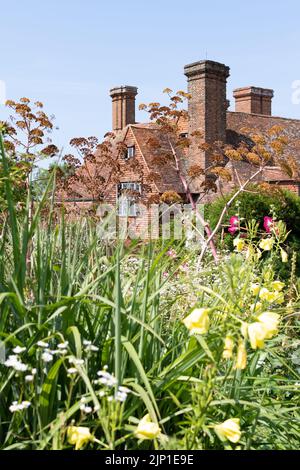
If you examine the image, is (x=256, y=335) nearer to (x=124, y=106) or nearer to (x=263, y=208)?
(x=263, y=208)

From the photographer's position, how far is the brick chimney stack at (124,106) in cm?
3100

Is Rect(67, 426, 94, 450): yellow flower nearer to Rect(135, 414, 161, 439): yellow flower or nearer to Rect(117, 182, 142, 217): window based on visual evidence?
Rect(135, 414, 161, 439): yellow flower

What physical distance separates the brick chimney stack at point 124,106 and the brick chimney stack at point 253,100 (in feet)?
18.6

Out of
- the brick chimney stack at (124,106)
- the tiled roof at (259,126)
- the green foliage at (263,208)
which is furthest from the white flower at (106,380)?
the brick chimney stack at (124,106)

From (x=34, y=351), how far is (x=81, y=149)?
433 inches

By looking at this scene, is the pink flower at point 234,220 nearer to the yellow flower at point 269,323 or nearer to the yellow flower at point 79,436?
the yellow flower at point 269,323

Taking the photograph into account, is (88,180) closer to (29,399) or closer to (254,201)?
(254,201)

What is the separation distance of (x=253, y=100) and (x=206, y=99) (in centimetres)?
1031

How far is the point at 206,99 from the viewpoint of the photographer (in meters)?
23.7

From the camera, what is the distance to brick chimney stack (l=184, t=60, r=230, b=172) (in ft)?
77.3

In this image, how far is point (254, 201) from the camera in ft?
41.7

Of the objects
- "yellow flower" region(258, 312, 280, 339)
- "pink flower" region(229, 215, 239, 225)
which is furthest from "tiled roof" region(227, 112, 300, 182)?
"yellow flower" region(258, 312, 280, 339)

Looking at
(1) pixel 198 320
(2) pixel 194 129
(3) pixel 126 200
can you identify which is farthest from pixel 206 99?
(1) pixel 198 320
